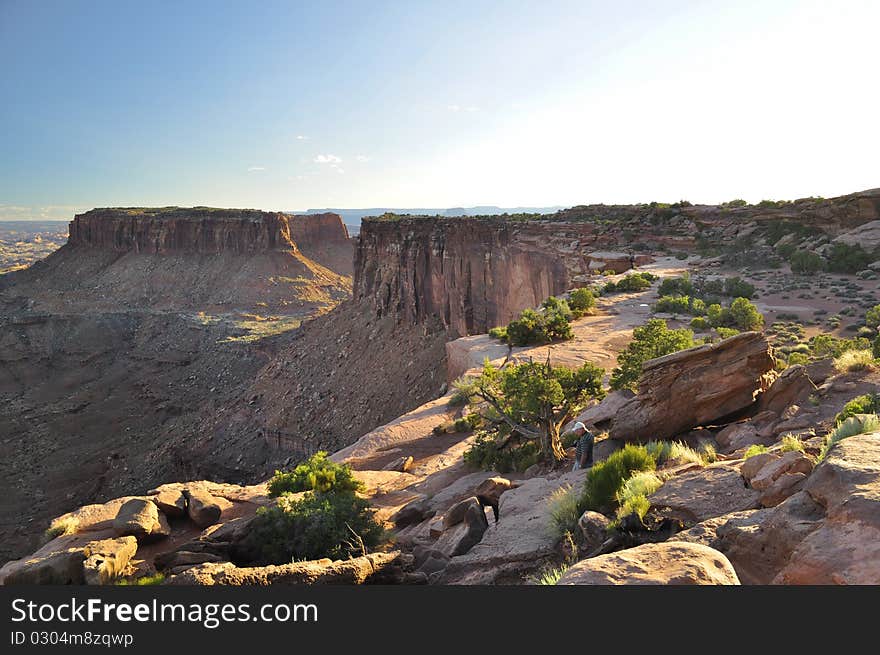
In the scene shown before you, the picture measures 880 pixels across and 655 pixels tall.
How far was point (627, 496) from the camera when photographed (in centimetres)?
603

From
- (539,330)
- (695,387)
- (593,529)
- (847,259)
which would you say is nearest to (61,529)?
(593,529)

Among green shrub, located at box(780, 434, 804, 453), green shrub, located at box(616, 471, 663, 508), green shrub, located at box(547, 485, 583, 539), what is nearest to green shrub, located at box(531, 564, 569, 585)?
green shrub, located at box(547, 485, 583, 539)

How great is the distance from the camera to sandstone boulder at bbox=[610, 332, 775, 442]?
902 centimetres

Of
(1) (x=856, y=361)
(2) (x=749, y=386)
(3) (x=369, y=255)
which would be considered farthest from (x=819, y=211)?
(3) (x=369, y=255)

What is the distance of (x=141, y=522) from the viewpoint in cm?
855

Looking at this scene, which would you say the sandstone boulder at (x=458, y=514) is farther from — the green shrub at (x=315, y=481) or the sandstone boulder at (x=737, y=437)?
the sandstone boulder at (x=737, y=437)

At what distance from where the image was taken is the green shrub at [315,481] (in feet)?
33.4

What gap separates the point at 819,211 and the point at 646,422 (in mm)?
27269

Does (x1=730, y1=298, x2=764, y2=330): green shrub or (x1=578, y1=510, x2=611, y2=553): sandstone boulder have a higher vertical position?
(x1=730, y1=298, x2=764, y2=330): green shrub

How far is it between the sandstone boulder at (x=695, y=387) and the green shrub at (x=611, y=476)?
1653 millimetres

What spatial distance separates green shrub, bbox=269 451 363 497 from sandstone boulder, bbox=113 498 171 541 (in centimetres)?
204

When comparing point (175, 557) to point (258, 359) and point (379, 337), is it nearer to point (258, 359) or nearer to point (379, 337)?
point (379, 337)

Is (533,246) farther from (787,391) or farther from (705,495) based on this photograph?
(705,495)

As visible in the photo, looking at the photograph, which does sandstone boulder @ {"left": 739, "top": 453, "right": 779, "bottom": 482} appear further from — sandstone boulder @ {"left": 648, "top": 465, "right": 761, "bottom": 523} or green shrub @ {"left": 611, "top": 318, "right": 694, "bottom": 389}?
green shrub @ {"left": 611, "top": 318, "right": 694, "bottom": 389}
